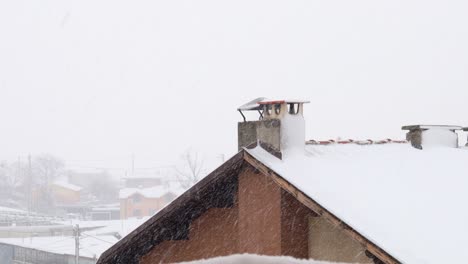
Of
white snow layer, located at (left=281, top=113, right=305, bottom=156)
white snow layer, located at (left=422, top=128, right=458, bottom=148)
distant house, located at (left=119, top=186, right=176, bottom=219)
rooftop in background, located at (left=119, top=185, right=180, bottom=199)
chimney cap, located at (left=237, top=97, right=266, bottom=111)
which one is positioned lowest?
distant house, located at (left=119, top=186, right=176, bottom=219)

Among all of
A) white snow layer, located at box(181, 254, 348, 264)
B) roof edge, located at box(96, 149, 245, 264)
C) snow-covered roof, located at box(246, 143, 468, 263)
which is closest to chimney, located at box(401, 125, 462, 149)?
snow-covered roof, located at box(246, 143, 468, 263)

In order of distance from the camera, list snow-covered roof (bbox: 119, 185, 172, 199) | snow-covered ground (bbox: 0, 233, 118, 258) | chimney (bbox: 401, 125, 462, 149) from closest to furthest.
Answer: chimney (bbox: 401, 125, 462, 149) → snow-covered ground (bbox: 0, 233, 118, 258) → snow-covered roof (bbox: 119, 185, 172, 199)

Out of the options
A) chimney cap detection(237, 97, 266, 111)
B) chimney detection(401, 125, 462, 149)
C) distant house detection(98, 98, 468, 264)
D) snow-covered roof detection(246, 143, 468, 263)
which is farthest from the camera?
chimney detection(401, 125, 462, 149)

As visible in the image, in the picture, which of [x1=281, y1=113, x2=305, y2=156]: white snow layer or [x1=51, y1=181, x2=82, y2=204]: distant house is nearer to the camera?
[x1=281, y1=113, x2=305, y2=156]: white snow layer

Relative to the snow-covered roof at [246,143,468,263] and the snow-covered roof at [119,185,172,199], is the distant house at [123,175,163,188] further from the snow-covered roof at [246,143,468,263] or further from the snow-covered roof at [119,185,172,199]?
the snow-covered roof at [246,143,468,263]

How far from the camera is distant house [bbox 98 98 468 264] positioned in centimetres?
703

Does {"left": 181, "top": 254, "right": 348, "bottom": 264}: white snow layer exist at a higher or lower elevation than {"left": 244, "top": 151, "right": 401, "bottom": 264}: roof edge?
lower

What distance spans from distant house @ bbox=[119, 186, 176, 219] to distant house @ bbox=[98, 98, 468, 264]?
70766 mm

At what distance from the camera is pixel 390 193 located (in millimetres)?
8344

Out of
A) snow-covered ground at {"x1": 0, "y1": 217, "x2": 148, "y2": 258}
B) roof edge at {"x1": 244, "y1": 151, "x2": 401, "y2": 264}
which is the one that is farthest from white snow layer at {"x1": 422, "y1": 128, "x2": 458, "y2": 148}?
snow-covered ground at {"x1": 0, "y1": 217, "x2": 148, "y2": 258}

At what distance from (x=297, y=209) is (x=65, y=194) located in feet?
302

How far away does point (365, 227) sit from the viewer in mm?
6738

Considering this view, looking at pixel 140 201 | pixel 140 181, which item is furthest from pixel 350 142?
pixel 140 181

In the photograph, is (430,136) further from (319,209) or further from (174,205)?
(174,205)
